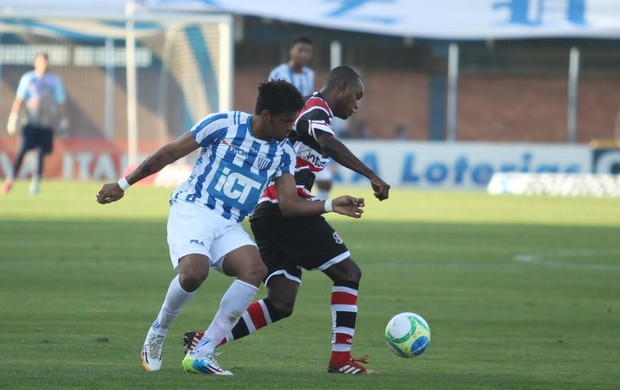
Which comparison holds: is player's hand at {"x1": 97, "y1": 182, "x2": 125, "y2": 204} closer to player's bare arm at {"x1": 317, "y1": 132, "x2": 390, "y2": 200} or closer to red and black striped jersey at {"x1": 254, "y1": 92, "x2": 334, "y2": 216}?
red and black striped jersey at {"x1": 254, "y1": 92, "x2": 334, "y2": 216}

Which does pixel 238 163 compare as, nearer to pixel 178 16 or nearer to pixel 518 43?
pixel 178 16

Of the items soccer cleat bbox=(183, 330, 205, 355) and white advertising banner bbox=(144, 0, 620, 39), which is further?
white advertising banner bbox=(144, 0, 620, 39)

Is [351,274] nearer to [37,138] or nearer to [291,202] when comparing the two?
[291,202]

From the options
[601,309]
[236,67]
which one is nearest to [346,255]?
[601,309]

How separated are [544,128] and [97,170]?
20.5 m

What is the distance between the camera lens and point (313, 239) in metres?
8.05

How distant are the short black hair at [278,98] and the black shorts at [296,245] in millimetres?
797

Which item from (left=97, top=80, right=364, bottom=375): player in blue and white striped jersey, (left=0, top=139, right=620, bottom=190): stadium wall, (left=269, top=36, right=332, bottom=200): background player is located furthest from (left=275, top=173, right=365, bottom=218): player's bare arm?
(left=0, top=139, right=620, bottom=190): stadium wall

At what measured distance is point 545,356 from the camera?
8594 mm

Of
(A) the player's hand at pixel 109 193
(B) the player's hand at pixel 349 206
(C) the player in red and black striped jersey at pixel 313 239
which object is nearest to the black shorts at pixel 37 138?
(C) the player in red and black striped jersey at pixel 313 239

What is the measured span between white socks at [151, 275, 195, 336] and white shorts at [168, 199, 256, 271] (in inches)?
4.6

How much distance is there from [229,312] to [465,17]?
Result: 29551 mm

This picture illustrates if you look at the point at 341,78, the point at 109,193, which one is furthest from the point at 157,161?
the point at 341,78

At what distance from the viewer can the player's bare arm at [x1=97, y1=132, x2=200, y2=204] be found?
7680mm
